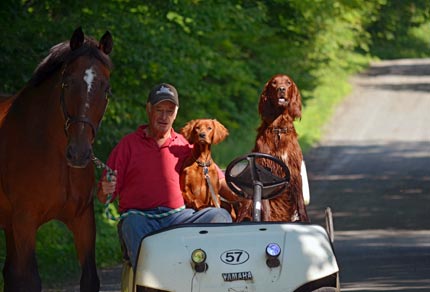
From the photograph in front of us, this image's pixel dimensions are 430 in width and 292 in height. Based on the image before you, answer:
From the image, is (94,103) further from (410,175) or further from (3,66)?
(410,175)

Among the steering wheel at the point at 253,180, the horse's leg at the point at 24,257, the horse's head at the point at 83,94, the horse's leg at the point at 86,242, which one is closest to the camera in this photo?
the horse's head at the point at 83,94

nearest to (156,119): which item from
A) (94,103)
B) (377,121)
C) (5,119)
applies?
(94,103)

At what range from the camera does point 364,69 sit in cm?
5519

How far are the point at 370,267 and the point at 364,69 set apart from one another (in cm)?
4147

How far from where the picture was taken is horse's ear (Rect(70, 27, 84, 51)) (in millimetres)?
9344

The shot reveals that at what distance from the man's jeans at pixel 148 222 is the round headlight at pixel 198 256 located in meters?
0.62

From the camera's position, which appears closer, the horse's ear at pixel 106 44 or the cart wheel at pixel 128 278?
the cart wheel at pixel 128 278

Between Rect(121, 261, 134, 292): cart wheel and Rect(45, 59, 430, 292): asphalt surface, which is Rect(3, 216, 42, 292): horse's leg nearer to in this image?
Rect(121, 261, 134, 292): cart wheel

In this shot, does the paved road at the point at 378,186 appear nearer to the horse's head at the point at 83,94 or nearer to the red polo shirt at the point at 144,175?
the red polo shirt at the point at 144,175

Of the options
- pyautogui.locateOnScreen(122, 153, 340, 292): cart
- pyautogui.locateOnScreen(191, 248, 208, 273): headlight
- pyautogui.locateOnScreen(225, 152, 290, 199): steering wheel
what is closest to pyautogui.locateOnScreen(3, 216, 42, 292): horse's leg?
pyautogui.locateOnScreen(122, 153, 340, 292): cart

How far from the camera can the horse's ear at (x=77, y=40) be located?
9.34 meters

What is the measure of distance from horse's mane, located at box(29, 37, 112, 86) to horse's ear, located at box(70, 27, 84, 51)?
1.1 inches

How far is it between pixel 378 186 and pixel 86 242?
13.7m

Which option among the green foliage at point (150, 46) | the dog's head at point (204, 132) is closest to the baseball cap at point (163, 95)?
the dog's head at point (204, 132)
